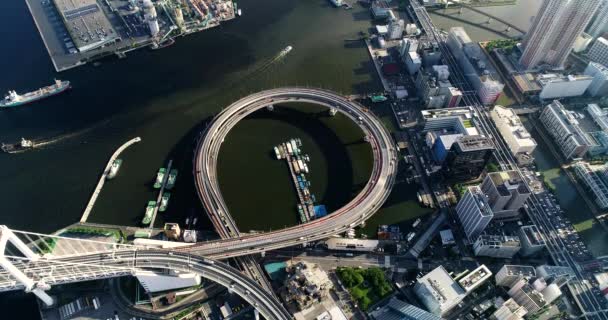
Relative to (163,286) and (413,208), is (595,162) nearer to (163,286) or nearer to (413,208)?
(413,208)

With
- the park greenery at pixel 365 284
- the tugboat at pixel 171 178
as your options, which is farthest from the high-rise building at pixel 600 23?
the tugboat at pixel 171 178

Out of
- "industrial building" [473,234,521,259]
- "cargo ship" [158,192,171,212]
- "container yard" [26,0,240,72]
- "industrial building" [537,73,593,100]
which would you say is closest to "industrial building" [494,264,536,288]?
"industrial building" [473,234,521,259]

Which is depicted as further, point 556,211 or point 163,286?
point 556,211

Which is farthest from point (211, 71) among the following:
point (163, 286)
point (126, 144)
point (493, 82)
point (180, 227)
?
point (493, 82)

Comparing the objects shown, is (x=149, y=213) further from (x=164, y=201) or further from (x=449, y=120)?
(x=449, y=120)

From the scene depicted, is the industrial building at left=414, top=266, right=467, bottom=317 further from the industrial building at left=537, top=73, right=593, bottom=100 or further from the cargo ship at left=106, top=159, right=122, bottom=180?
the cargo ship at left=106, top=159, right=122, bottom=180

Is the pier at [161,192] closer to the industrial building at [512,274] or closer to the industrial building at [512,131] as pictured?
the industrial building at [512,274]
